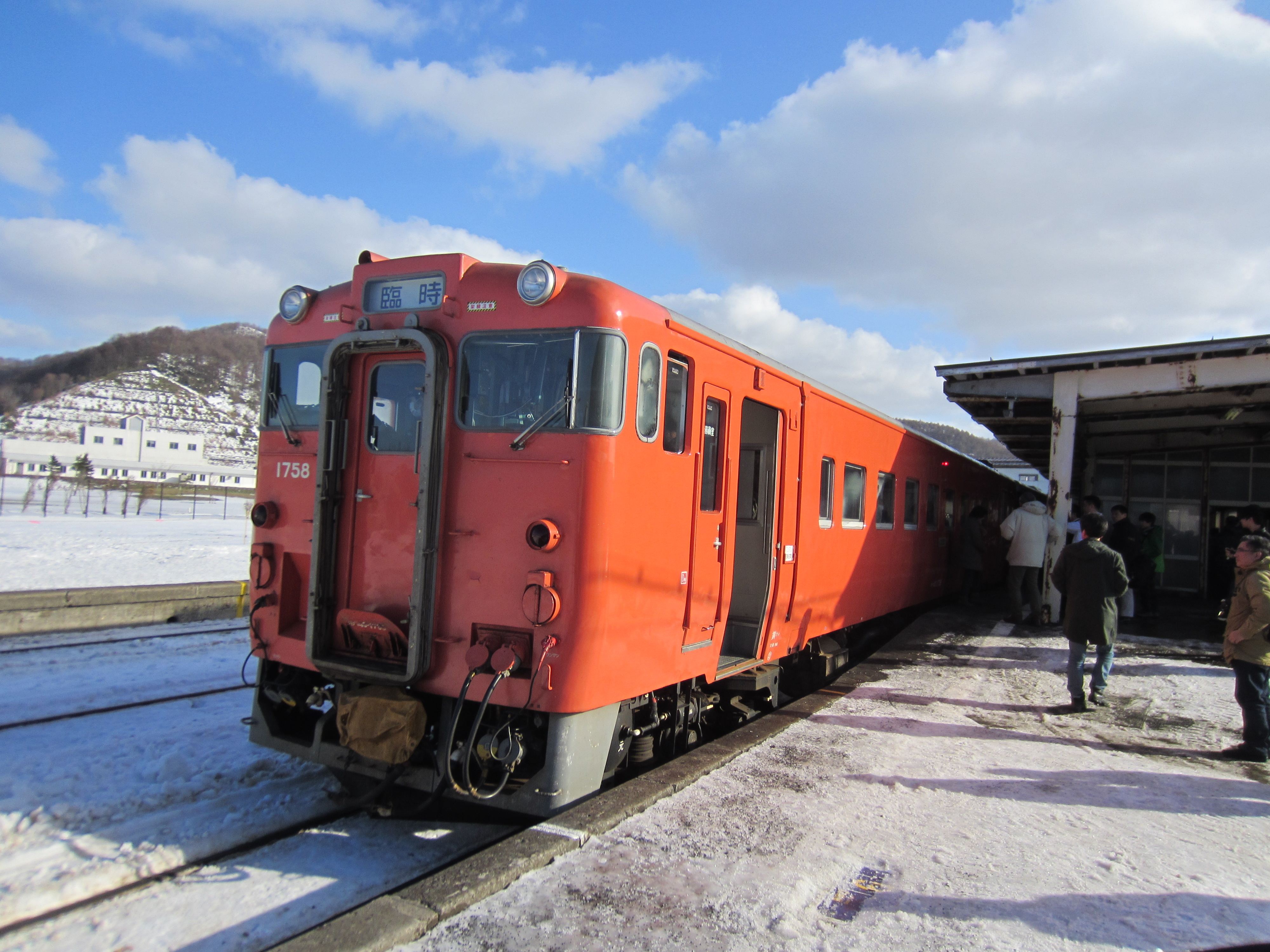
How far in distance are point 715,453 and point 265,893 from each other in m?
3.52

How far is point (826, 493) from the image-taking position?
764 cm

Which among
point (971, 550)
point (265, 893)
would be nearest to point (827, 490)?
point (265, 893)

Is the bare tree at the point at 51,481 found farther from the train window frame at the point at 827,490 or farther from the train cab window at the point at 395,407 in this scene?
the train window frame at the point at 827,490

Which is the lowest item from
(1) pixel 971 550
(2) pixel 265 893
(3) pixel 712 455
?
(2) pixel 265 893

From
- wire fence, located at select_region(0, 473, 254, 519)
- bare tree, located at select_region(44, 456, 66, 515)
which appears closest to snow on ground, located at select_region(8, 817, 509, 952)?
wire fence, located at select_region(0, 473, 254, 519)

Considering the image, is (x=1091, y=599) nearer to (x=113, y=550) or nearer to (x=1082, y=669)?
(x=1082, y=669)

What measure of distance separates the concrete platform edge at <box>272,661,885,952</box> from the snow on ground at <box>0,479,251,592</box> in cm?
322

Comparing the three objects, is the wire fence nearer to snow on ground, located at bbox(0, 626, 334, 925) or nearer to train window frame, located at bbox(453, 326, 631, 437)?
snow on ground, located at bbox(0, 626, 334, 925)

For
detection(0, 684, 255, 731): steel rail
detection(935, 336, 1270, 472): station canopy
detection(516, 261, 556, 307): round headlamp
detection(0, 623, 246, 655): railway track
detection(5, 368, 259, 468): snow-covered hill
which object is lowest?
detection(0, 623, 246, 655): railway track

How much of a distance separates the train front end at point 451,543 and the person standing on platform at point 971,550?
36.1ft

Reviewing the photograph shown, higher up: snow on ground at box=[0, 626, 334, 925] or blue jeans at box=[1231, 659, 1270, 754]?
blue jeans at box=[1231, 659, 1270, 754]

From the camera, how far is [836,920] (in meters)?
3.36

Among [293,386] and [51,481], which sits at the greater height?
[293,386]

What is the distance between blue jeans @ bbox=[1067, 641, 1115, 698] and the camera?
6.98 m
